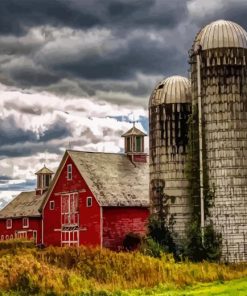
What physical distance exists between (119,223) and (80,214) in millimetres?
3097

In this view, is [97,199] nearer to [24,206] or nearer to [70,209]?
[70,209]

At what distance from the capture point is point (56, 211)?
49125 mm

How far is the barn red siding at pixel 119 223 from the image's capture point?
43688 millimetres

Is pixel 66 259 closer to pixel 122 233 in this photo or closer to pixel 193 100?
pixel 193 100

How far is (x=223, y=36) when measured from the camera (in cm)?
3378

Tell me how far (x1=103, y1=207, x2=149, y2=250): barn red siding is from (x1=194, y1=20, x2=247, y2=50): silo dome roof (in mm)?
14880

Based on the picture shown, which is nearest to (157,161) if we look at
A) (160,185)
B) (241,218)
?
(160,185)

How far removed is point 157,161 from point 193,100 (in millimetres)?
4137

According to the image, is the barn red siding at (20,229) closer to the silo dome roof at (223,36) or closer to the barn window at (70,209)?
the barn window at (70,209)

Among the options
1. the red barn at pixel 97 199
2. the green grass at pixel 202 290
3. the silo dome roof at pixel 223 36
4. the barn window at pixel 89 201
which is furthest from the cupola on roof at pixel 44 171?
the green grass at pixel 202 290

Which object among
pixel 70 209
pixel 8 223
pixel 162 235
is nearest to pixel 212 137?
pixel 162 235

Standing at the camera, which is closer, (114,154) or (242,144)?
(242,144)

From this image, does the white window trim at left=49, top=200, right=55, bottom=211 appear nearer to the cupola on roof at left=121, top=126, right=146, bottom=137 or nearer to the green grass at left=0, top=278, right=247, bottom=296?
the cupola on roof at left=121, top=126, right=146, bottom=137

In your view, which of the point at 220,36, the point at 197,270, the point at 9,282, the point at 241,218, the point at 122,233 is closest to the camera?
the point at 9,282
